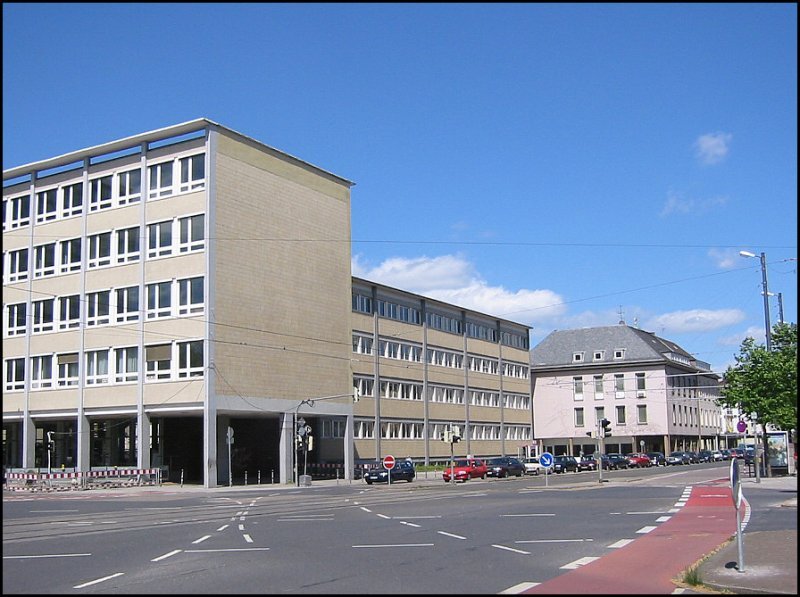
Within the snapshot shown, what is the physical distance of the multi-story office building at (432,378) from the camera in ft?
235

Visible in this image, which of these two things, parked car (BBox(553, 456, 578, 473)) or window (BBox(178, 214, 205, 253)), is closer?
window (BBox(178, 214, 205, 253))

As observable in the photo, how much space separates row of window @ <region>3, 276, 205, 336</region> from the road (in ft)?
78.9

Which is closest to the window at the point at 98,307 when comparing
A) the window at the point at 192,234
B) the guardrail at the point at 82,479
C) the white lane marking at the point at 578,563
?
the window at the point at 192,234

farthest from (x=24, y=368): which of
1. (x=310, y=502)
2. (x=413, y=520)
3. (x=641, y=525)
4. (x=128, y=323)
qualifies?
(x=641, y=525)

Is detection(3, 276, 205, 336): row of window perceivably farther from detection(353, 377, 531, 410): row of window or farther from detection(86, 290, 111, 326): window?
detection(353, 377, 531, 410): row of window

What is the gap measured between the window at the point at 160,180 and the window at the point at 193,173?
3.39 feet

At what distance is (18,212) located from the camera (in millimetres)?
63312

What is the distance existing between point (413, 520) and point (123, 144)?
136 feet

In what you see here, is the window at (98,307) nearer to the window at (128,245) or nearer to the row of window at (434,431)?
the window at (128,245)

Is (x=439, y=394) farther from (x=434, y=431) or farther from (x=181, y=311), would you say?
(x=181, y=311)

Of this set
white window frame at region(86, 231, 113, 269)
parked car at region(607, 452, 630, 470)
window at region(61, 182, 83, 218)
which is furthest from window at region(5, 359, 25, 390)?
parked car at region(607, 452, 630, 470)

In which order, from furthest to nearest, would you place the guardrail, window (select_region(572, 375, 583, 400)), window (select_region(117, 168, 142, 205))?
window (select_region(572, 375, 583, 400)) → window (select_region(117, 168, 142, 205)) → the guardrail

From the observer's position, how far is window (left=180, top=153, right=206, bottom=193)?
180 feet

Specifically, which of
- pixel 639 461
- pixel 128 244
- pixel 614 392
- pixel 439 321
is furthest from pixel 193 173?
pixel 614 392
